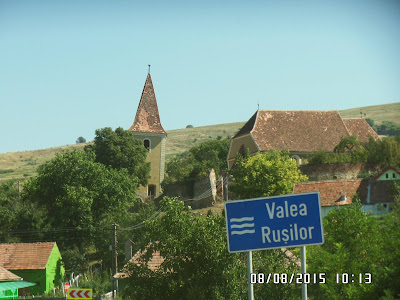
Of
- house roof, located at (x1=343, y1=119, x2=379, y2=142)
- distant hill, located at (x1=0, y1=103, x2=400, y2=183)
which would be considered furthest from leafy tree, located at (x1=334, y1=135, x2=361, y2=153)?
distant hill, located at (x1=0, y1=103, x2=400, y2=183)

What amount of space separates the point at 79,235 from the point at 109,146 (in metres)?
13.9

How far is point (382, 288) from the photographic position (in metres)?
14.0

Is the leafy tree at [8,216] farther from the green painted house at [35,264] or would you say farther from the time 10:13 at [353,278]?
the time 10:13 at [353,278]

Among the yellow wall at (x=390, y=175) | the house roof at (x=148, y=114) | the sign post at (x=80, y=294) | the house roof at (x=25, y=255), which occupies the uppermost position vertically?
the house roof at (x=148, y=114)

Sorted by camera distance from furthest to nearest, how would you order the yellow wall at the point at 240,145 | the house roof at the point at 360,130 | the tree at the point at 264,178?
the house roof at the point at 360,130 < the yellow wall at the point at 240,145 < the tree at the point at 264,178

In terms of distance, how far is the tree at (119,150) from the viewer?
62.4m

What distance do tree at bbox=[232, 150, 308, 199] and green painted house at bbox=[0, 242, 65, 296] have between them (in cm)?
1339

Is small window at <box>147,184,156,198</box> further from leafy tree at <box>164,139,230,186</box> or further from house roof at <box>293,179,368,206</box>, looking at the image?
house roof at <box>293,179,368,206</box>

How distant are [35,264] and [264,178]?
16348mm

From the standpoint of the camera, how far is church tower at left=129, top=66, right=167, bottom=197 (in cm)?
7044

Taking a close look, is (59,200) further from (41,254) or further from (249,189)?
(249,189)

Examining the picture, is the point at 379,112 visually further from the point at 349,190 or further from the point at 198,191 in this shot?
the point at 349,190

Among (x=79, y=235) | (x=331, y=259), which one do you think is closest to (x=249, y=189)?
(x=79, y=235)
